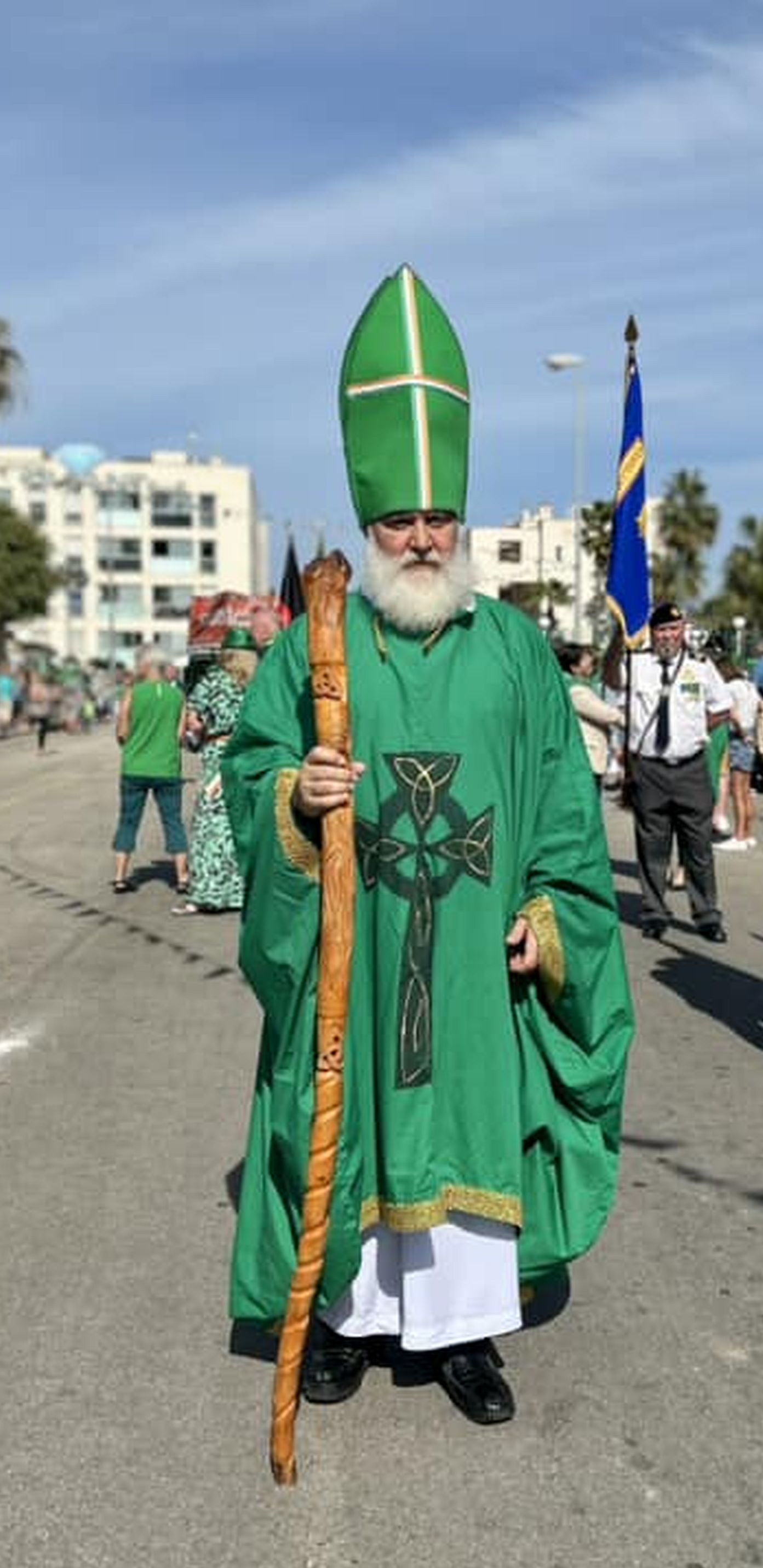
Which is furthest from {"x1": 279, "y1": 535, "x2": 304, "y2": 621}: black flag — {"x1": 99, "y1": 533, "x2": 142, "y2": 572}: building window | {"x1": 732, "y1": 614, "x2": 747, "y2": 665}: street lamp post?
{"x1": 99, "y1": 533, "x2": 142, "y2": 572}: building window

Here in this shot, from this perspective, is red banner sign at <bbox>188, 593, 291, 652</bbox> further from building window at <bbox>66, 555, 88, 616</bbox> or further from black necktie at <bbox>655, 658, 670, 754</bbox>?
building window at <bbox>66, 555, 88, 616</bbox>

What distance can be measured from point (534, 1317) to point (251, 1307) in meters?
0.84

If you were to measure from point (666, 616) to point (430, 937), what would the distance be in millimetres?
6349

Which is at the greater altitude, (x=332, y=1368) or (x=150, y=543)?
(x=150, y=543)

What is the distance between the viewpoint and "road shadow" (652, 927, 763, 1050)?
698cm

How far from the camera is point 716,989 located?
775 cm

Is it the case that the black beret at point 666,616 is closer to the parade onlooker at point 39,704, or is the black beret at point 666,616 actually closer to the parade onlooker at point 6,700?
the parade onlooker at point 39,704

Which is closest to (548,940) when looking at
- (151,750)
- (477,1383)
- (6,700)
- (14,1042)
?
(477,1383)

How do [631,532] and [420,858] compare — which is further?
[631,532]

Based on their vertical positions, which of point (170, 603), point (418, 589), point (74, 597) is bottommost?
point (170, 603)

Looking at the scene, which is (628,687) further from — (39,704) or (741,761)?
(39,704)

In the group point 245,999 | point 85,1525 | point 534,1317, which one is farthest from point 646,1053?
point 85,1525

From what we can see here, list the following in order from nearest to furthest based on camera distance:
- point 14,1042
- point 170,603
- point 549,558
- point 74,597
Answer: point 14,1042, point 549,558, point 170,603, point 74,597

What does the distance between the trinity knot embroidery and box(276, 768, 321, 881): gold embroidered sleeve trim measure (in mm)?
139
